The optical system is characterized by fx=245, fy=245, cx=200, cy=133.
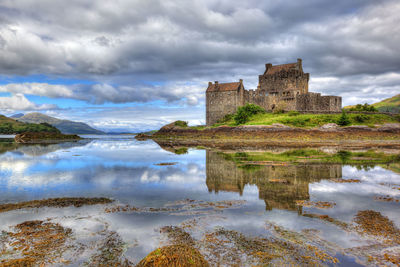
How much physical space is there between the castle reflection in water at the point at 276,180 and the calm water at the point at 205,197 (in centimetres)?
4

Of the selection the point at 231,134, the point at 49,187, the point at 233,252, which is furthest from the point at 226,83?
the point at 233,252

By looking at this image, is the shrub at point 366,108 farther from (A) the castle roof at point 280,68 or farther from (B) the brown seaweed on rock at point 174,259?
(B) the brown seaweed on rock at point 174,259

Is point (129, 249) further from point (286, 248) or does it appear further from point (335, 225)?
point (335, 225)

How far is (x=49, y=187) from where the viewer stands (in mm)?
12258

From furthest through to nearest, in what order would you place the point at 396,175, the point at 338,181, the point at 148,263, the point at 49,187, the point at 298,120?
1. the point at 298,120
2. the point at 396,175
3. the point at 338,181
4. the point at 49,187
5. the point at 148,263

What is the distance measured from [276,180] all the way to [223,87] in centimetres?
6541

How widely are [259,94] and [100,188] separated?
66.8 metres

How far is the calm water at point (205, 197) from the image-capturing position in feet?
22.3

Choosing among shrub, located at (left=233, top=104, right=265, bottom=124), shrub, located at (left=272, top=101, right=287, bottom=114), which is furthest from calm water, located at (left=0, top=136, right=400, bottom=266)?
shrub, located at (left=272, top=101, right=287, bottom=114)

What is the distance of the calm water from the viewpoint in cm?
679

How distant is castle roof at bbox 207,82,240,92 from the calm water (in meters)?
58.5

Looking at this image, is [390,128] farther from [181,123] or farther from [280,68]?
[181,123]

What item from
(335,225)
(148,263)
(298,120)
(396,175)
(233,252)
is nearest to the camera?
(148,263)

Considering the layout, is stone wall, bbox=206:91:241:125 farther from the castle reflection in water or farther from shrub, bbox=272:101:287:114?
the castle reflection in water
